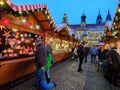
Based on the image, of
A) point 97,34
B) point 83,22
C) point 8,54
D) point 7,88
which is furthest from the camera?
point 83,22

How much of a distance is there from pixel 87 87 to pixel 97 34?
77568 mm

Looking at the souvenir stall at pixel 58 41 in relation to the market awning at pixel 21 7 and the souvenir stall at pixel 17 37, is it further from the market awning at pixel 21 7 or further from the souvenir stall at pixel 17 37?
the market awning at pixel 21 7

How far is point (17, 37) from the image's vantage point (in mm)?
8516

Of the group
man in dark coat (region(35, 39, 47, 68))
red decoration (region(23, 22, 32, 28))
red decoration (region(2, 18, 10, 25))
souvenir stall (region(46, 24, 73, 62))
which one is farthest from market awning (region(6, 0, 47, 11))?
souvenir stall (region(46, 24, 73, 62))

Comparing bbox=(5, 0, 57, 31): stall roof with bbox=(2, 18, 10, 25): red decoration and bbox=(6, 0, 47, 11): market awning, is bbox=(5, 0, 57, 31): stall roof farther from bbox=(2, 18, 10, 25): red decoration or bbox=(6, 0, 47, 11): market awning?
bbox=(2, 18, 10, 25): red decoration

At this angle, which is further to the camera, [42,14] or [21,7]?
[42,14]

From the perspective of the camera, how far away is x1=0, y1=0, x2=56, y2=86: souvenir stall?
22.6 feet

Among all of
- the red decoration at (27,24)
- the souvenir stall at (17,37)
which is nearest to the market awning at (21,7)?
the souvenir stall at (17,37)

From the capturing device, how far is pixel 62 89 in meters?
7.18

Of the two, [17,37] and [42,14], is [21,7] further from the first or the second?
[42,14]

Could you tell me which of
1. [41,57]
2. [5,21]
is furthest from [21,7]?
[41,57]

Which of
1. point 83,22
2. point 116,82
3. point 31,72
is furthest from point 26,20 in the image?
point 83,22

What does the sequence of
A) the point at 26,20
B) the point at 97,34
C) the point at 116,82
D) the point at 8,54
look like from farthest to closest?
the point at 97,34 → the point at 26,20 → the point at 116,82 → the point at 8,54

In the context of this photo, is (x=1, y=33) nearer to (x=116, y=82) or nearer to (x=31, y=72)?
(x=31, y=72)
